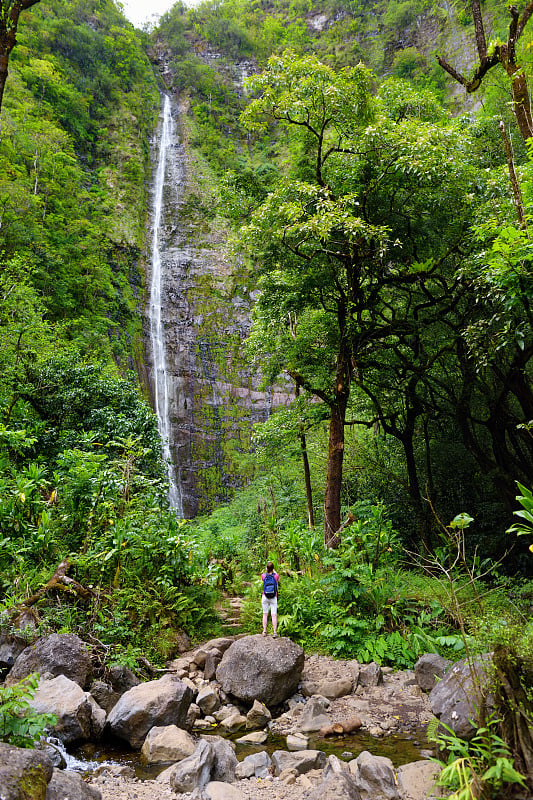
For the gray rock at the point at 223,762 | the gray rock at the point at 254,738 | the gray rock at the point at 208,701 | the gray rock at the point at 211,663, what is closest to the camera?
the gray rock at the point at 223,762

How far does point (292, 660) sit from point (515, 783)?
3086 mm

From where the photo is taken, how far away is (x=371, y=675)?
567 centimetres

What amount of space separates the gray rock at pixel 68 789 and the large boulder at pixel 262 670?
7.63 feet

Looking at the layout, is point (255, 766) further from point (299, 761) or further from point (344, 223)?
point (344, 223)

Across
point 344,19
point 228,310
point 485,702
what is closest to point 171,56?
point 344,19

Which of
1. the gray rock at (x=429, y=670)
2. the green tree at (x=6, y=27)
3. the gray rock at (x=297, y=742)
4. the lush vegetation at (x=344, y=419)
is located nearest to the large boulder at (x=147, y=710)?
the lush vegetation at (x=344, y=419)

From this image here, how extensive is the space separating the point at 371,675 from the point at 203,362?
22.5 meters

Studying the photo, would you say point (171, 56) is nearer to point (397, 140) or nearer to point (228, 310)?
point (228, 310)

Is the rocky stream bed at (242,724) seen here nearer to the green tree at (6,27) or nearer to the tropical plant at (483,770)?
the tropical plant at (483,770)

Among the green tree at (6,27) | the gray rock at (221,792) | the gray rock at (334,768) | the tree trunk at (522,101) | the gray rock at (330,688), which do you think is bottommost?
the gray rock at (330,688)

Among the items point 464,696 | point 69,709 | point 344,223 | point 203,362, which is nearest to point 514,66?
point 344,223

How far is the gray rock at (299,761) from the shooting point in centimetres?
390

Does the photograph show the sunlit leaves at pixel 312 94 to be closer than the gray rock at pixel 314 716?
No

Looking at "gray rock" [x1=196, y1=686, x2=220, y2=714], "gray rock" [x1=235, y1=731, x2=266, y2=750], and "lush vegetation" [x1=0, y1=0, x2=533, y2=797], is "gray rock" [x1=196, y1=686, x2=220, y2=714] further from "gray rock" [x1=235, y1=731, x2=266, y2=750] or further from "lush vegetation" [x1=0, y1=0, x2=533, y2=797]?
"lush vegetation" [x1=0, y1=0, x2=533, y2=797]
